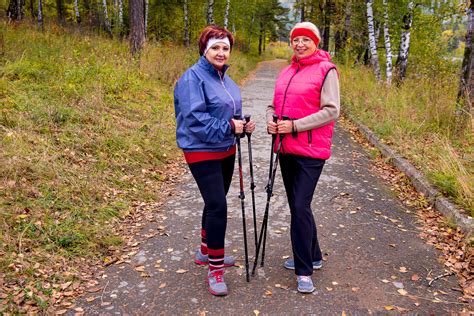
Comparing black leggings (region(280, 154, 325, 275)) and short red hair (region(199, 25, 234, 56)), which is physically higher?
short red hair (region(199, 25, 234, 56))

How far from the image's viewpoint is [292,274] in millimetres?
3828

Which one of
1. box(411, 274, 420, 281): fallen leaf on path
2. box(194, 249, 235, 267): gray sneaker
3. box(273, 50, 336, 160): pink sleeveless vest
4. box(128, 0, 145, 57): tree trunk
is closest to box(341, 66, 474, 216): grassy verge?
box(411, 274, 420, 281): fallen leaf on path

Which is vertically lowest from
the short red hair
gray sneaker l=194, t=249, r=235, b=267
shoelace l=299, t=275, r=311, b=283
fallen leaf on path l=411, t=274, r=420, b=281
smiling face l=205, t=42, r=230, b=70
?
fallen leaf on path l=411, t=274, r=420, b=281

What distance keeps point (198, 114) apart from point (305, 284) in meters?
1.76

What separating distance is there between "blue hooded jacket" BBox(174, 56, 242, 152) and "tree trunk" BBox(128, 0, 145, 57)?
8.70 metres

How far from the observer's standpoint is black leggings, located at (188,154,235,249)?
3287 mm

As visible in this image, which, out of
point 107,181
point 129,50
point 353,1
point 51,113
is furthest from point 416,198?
point 353,1

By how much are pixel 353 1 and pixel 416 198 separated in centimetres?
1508

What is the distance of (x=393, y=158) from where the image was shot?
23.6 feet

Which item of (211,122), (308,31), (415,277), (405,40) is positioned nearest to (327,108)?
(308,31)

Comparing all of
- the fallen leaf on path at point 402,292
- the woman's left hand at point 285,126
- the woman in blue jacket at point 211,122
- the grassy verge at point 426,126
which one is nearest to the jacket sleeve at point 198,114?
the woman in blue jacket at point 211,122

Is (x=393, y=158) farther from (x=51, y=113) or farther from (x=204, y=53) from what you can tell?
(x=51, y=113)

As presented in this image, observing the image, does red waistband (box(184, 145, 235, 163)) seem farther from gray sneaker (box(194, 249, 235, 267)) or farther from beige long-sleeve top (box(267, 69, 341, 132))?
gray sneaker (box(194, 249, 235, 267))

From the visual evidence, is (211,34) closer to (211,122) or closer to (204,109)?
(204,109)
